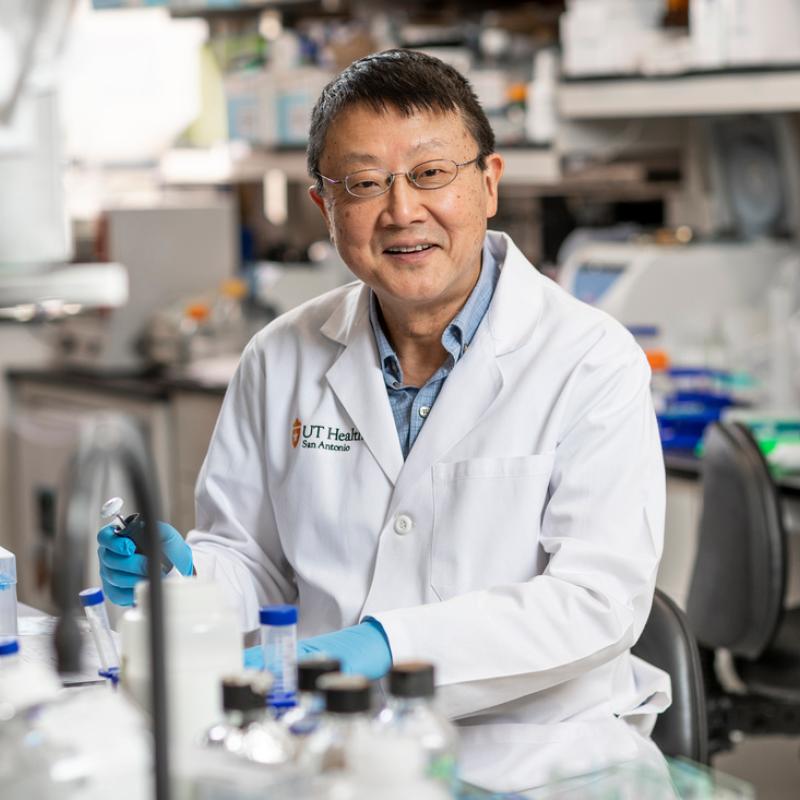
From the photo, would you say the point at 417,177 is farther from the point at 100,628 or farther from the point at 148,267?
the point at 148,267

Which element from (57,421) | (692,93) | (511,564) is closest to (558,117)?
(692,93)

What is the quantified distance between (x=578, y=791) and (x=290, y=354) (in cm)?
99

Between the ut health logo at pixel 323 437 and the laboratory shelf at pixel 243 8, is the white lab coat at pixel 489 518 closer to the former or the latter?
the ut health logo at pixel 323 437

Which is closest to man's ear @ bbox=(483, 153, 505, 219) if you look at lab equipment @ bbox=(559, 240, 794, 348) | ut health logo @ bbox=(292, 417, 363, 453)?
ut health logo @ bbox=(292, 417, 363, 453)

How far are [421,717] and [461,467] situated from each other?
2.46 feet

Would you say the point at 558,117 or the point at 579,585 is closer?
the point at 579,585

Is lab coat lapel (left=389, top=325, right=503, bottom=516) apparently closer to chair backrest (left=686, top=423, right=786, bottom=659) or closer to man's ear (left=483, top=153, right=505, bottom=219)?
man's ear (left=483, top=153, right=505, bottom=219)

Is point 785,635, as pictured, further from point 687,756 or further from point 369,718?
point 369,718

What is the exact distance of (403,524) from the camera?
175 centimetres

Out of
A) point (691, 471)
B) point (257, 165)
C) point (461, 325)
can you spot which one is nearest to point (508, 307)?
point (461, 325)

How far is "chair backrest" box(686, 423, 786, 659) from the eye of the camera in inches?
96.2

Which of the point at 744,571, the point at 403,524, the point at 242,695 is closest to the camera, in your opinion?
the point at 242,695

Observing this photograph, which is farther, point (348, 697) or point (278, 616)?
point (278, 616)

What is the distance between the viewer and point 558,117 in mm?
3723
